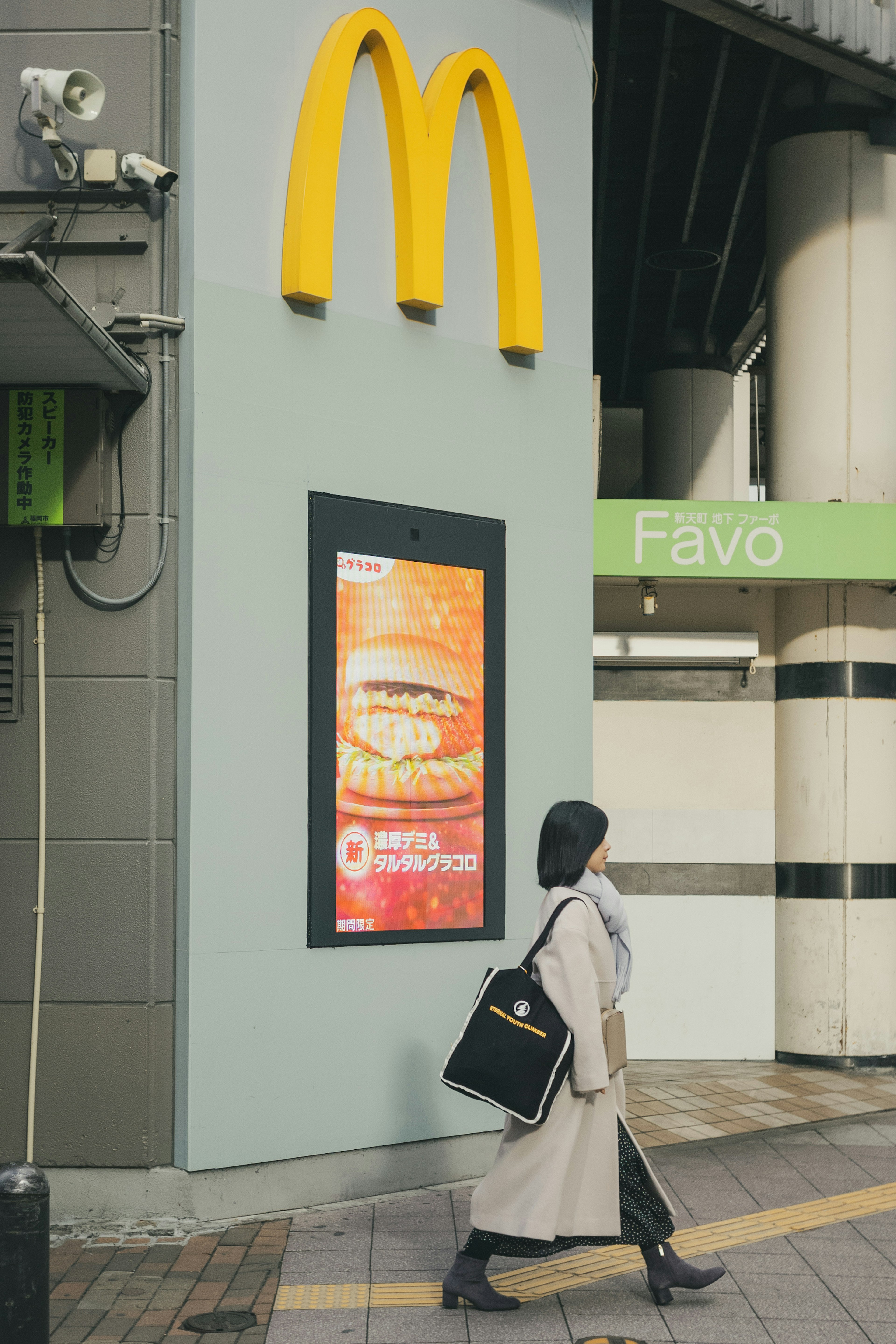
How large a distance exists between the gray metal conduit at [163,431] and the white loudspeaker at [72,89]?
40cm

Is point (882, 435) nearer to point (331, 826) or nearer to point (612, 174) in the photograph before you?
point (612, 174)

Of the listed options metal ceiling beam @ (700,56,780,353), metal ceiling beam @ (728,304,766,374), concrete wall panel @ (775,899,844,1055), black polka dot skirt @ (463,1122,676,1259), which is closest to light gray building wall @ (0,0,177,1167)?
black polka dot skirt @ (463,1122,676,1259)

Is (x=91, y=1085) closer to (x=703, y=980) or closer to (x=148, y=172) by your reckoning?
(x=148, y=172)

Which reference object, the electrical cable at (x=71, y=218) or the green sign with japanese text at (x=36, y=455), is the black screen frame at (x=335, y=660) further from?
the electrical cable at (x=71, y=218)

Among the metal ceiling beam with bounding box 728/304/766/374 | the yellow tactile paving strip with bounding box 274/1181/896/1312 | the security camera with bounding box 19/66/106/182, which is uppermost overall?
the metal ceiling beam with bounding box 728/304/766/374

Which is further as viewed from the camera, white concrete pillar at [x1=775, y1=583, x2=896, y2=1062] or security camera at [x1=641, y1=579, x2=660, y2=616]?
white concrete pillar at [x1=775, y1=583, x2=896, y2=1062]

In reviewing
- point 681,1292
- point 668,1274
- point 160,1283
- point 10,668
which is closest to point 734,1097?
point 681,1292

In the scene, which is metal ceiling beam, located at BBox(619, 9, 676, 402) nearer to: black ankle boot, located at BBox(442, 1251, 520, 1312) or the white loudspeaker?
the white loudspeaker

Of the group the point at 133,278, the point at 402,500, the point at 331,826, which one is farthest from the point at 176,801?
the point at 133,278

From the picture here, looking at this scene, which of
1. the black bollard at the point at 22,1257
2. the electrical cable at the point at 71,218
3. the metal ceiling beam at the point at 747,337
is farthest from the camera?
the metal ceiling beam at the point at 747,337

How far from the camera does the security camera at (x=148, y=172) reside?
5.70m

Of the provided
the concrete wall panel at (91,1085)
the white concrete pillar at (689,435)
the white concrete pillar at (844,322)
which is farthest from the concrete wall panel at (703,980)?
the white concrete pillar at (689,435)

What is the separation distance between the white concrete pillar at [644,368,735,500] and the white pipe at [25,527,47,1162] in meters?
9.38

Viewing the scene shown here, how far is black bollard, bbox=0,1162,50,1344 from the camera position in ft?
11.1
